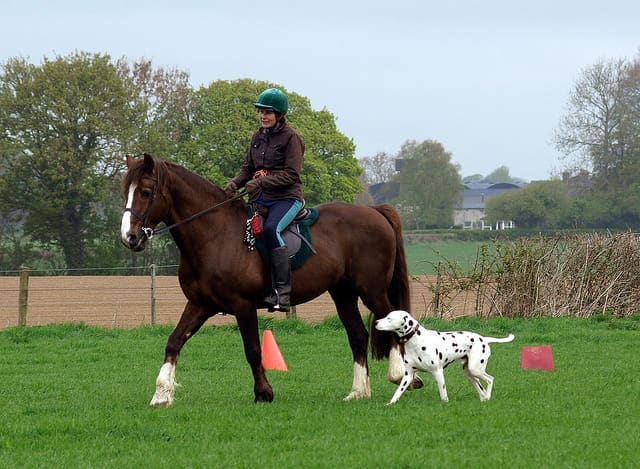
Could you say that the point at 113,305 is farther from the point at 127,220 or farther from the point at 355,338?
the point at 127,220

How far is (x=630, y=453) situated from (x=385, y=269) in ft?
14.2

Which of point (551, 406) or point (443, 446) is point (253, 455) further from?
point (551, 406)

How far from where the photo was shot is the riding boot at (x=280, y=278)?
9680mm

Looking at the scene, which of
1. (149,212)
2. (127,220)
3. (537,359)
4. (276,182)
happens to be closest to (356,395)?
(276,182)

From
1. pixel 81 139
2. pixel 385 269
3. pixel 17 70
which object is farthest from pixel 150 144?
pixel 385 269

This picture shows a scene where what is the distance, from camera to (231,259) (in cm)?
965

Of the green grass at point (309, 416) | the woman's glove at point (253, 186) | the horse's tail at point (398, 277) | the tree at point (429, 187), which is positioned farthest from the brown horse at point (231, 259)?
the tree at point (429, 187)

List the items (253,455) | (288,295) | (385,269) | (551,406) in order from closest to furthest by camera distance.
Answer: (253,455) < (551,406) < (288,295) < (385,269)

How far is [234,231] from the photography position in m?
9.86

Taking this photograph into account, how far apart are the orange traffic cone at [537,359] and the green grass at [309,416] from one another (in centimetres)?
25

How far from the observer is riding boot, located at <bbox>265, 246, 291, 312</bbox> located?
9.68 meters

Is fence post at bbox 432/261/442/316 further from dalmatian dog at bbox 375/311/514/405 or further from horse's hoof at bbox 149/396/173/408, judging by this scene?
horse's hoof at bbox 149/396/173/408

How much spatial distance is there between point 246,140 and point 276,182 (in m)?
41.8

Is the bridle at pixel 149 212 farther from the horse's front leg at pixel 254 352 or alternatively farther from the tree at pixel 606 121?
the tree at pixel 606 121
